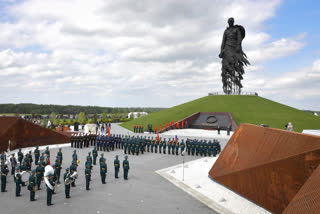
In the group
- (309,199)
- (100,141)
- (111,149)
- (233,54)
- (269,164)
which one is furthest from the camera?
(233,54)

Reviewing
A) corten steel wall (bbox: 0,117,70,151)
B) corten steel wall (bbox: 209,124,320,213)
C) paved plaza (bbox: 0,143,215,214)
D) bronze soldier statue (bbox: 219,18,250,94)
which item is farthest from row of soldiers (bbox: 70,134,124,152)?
bronze soldier statue (bbox: 219,18,250,94)

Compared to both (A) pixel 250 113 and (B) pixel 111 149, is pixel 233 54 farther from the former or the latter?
(B) pixel 111 149

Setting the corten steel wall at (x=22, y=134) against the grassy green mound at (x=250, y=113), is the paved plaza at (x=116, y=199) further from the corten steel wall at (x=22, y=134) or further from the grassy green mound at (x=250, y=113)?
the grassy green mound at (x=250, y=113)

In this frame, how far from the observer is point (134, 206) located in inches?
332

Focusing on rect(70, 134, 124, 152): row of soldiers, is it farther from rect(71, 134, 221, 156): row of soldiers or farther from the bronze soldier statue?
the bronze soldier statue

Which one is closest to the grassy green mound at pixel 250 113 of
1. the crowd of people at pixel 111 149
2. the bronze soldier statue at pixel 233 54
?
the bronze soldier statue at pixel 233 54

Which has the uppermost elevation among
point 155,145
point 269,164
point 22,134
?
point 269,164

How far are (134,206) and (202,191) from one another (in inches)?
132

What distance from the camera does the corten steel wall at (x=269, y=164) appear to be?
682 cm

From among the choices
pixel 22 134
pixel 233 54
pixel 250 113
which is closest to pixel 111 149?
pixel 22 134

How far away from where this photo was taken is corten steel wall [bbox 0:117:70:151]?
19.5 metres

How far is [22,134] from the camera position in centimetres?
2105

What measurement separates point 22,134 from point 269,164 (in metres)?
21.4

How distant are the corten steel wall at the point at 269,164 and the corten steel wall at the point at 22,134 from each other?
18.5 metres
